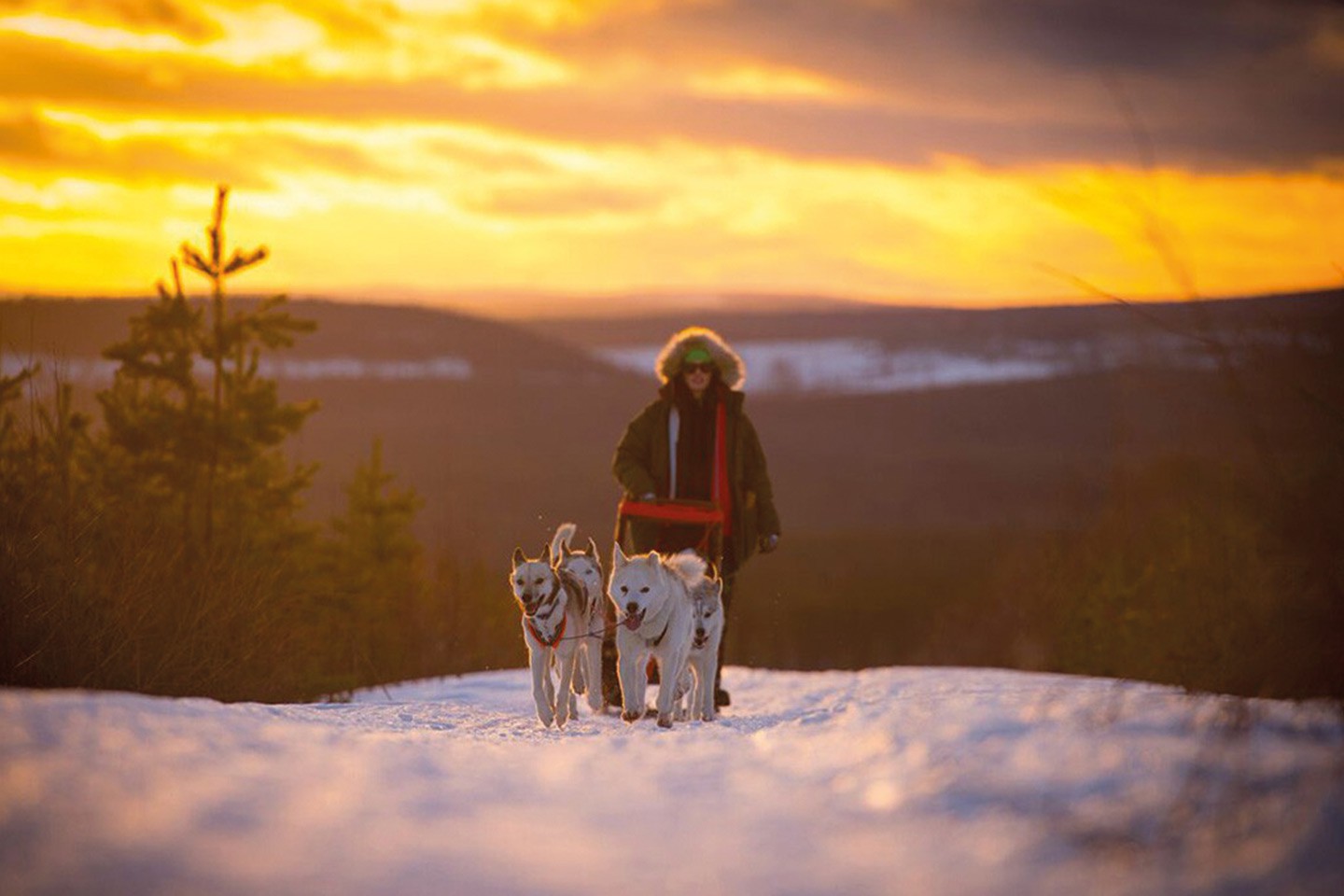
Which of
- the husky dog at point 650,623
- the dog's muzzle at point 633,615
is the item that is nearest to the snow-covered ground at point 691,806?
the dog's muzzle at point 633,615

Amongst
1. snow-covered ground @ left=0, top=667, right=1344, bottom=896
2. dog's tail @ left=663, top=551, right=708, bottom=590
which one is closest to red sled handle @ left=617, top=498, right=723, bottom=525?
dog's tail @ left=663, top=551, right=708, bottom=590

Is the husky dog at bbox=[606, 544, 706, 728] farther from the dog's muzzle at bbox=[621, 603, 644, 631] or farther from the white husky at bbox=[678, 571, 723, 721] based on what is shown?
the white husky at bbox=[678, 571, 723, 721]

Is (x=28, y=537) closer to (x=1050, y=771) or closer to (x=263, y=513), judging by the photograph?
(x=1050, y=771)

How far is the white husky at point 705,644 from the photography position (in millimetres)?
9250

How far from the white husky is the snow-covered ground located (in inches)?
157

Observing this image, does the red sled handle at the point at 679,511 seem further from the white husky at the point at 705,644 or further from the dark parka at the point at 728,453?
the white husky at the point at 705,644

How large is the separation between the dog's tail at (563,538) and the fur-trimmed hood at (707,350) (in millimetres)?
1326

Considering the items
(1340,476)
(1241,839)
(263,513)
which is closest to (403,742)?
(1241,839)

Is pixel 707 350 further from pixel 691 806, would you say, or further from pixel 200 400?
pixel 200 400

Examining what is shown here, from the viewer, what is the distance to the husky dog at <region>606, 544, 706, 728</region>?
852cm

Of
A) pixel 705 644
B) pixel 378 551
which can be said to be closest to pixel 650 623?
pixel 705 644

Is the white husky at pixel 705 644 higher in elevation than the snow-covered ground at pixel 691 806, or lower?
lower

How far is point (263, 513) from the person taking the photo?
2289 cm

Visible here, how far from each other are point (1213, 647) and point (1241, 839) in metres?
3.42
